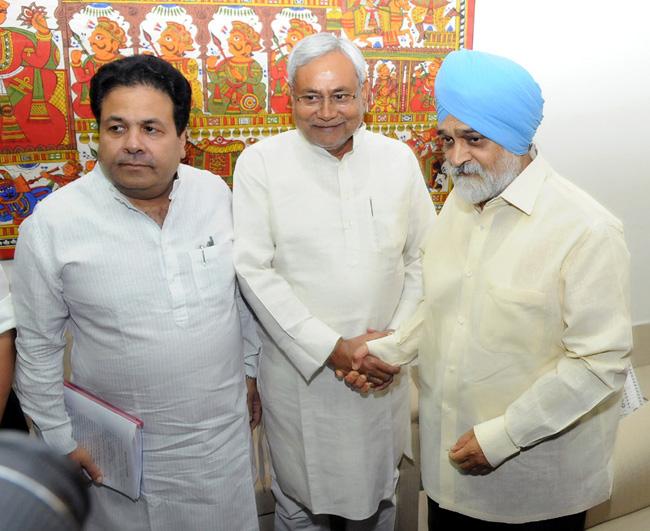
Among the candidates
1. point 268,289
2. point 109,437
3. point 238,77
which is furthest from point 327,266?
point 238,77

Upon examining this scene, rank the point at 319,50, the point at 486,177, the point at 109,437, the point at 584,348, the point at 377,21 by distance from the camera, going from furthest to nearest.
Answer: the point at 377,21 < the point at 319,50 < the point at 109,437 < the point at 486,177 < the point at 584,348

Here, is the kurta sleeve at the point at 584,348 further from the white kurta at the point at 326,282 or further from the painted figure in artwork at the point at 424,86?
the painted figure in artwork at the point at 424,86

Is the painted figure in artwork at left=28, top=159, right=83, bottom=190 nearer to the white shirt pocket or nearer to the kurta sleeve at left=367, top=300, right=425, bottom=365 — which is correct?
the kurta sleeve at left=367, top=300, right=425, bottom=365

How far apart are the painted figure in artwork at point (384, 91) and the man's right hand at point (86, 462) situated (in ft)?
5.96

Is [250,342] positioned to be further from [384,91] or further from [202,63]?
[384,91]

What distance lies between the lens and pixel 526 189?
138cm

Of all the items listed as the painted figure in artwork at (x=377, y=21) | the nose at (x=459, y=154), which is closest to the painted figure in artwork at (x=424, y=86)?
the painted figure in artwork at (x=377, y=21)

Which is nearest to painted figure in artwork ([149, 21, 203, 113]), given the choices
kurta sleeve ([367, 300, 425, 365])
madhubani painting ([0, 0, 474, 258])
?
madhubani painting ([0, 0, 474, 258])

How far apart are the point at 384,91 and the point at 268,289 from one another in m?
1.27

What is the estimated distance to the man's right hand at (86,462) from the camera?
5.59ft

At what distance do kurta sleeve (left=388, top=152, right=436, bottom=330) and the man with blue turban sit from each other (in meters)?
0.39

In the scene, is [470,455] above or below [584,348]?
below

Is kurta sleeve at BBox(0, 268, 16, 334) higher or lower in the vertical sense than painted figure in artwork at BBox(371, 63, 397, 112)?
lower

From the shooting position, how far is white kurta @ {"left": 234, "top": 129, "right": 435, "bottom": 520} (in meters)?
1.85
